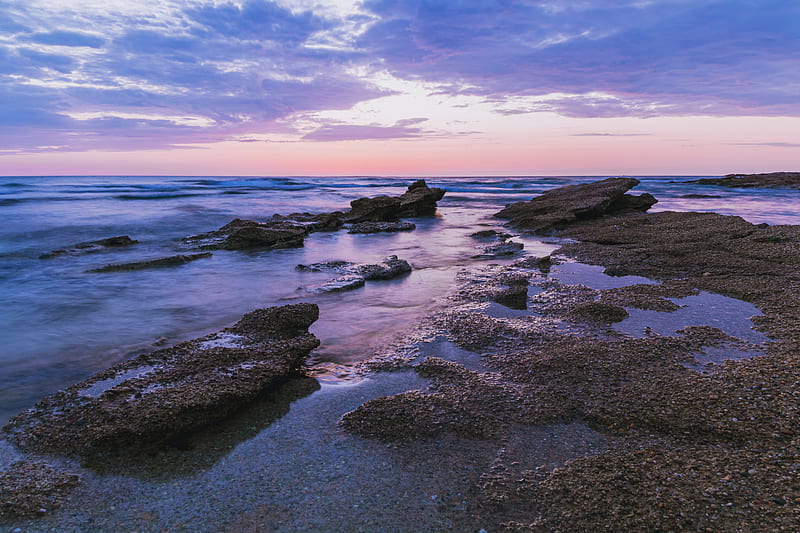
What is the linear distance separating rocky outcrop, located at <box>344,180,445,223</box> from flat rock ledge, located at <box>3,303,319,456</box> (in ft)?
57.2

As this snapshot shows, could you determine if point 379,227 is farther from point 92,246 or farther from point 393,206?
point 92,246

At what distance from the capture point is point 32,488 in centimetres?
296

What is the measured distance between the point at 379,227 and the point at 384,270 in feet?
33.1

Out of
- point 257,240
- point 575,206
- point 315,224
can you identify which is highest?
point 575,206

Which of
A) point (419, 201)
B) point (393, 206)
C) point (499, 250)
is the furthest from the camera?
Result: point (419, 201)

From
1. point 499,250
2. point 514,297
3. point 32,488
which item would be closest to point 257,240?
point 499,250

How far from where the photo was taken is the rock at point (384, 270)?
9.77 m

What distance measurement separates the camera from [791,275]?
7.63 meters

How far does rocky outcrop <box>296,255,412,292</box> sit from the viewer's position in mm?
8979

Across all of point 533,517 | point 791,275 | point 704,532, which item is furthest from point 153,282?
point 791,275

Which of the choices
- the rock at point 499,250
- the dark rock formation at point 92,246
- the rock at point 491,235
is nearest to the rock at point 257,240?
the dark rock formation at point 92,246

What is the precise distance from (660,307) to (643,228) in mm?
9109

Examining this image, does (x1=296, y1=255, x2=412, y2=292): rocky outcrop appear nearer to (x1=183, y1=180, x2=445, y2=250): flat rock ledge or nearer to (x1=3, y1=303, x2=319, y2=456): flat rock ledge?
(x1=3, y1=303, x2=319, y2=456): flat rock ledge

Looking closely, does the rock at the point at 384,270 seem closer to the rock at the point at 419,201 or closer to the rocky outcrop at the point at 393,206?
the rocky outcrop at the point at 393,206
